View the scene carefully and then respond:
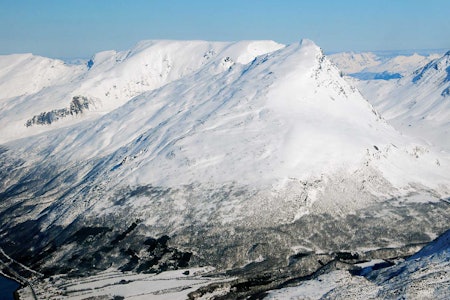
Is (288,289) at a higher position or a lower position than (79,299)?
lower

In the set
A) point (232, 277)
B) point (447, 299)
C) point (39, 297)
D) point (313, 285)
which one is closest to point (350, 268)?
point (313, 285)

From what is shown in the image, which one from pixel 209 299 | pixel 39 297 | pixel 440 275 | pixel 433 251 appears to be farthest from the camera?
pixel 39 297

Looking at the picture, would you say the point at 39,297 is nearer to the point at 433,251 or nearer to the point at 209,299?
the point at 209,299

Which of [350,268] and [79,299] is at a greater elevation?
[79,299]

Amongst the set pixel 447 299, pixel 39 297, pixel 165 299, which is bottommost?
pixel 447 299

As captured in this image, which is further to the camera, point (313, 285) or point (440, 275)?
point (313, 285)

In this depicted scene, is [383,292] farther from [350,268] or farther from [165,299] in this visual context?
[165,299]

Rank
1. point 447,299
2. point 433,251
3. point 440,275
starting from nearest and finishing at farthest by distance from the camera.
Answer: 1. point 447,299
2. point 440,275
3. point 433,251

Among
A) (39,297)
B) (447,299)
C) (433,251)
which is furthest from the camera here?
(39,297)

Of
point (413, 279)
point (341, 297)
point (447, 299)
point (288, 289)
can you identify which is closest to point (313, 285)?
point (288, 289)
